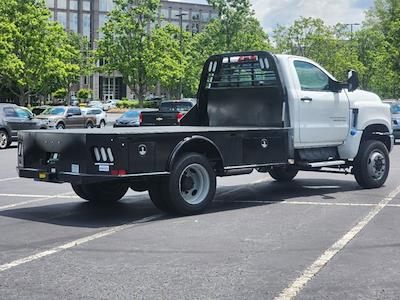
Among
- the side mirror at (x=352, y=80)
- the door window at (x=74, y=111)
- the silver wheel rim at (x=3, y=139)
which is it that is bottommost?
the silver wheel rim at (x=3, y=139)

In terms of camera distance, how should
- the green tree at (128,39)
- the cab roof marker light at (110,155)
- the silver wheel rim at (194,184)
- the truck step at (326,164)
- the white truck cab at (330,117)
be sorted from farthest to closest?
the green tree at (128,39) → the truck step at (326,164) → the white truck cab at (330,117) → the silver wheel rim at (194,184) → the cab roof marker light at (110,155)

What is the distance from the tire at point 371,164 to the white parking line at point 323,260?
201 centimetres

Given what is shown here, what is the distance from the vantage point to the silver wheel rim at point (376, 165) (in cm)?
1116

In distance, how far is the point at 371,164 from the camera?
440 inches

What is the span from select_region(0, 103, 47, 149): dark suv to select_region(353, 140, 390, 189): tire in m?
15.4

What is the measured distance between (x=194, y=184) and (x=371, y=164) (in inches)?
157

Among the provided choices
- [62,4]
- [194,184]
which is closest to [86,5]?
[62,4]

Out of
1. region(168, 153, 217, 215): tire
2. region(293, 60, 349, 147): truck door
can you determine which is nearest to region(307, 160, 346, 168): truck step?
region(293, 60, 349, 147): truck door

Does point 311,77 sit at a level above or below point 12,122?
above


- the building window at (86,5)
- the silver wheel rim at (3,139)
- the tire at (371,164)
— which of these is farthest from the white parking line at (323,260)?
the building window at (86,5)

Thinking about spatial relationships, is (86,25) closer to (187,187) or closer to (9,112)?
(9,112)

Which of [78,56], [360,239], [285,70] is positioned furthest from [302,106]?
[78,56]

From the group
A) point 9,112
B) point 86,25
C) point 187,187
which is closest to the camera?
point 187,187

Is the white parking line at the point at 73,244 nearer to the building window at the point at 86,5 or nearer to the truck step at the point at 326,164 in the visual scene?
the truck step at the point at 326,164
